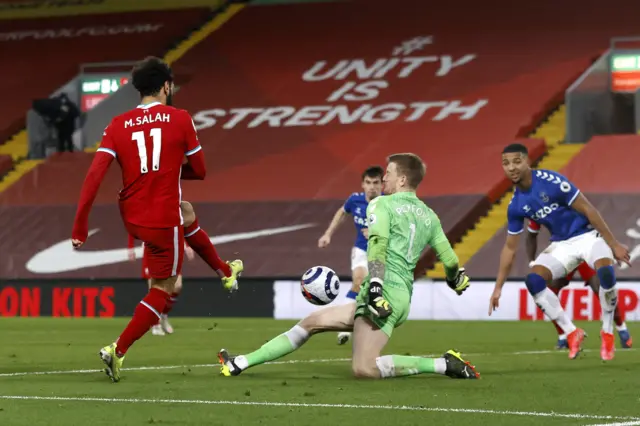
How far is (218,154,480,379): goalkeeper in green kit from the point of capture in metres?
9.23

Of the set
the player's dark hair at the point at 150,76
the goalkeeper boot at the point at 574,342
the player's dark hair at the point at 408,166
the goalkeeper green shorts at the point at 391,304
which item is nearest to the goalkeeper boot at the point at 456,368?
the goalkeeper green shorts at the point at 391,304

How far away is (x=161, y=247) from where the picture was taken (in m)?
9.41

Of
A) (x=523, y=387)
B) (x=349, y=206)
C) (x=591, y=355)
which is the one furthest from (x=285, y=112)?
(x=523, y=387)

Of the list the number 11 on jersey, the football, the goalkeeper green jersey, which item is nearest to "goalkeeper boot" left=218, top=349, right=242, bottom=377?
the football

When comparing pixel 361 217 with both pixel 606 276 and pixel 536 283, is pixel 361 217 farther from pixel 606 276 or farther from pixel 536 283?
pixel 606 276

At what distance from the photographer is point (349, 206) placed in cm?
1686

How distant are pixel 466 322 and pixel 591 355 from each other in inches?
347

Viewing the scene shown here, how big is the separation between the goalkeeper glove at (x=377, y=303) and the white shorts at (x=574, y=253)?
3.70 meters

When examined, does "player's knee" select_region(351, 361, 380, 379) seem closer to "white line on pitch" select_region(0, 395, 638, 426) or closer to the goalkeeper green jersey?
the goalkeeper green jersey

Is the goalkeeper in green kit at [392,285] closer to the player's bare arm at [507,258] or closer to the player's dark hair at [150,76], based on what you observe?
the player's dark hair at [150,76]

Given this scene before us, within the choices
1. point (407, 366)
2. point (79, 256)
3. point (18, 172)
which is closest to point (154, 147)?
point (407, 366)

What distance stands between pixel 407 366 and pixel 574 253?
3.57 meters

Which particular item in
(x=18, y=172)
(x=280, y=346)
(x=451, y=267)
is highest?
(x=18, y=172)

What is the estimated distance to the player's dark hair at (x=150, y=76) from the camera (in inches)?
371
